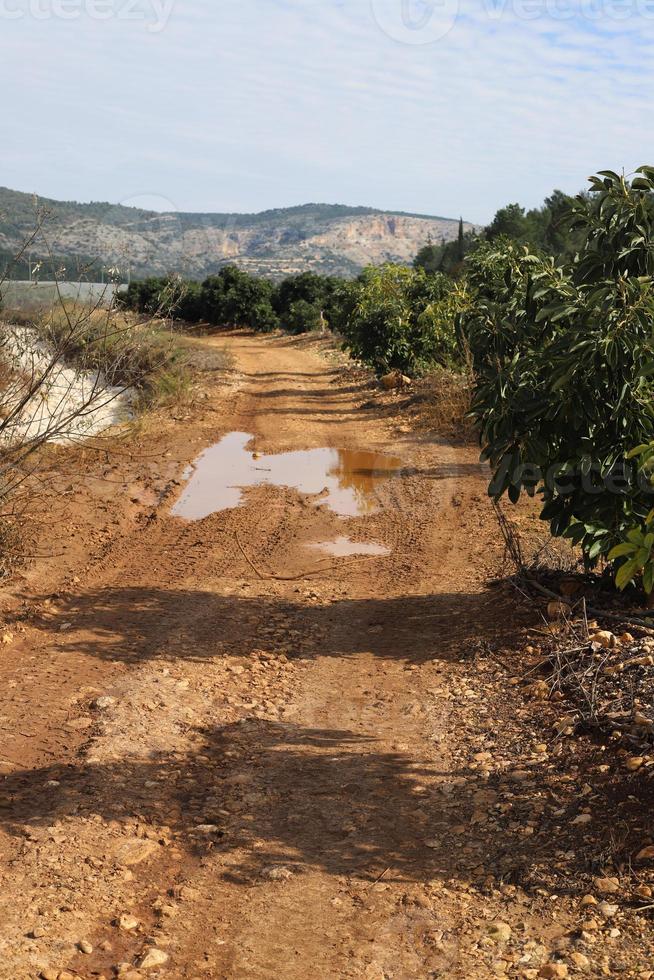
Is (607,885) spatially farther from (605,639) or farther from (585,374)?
(585,374)

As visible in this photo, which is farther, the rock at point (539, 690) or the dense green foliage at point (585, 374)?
the dense green foliage at point (585, 374)

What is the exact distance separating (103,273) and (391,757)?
4622 mm

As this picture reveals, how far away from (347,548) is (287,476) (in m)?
3.51

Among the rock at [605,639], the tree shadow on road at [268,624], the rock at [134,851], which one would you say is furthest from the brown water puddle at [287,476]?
the rock at [134,851]

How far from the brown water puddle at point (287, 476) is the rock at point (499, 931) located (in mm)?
6785

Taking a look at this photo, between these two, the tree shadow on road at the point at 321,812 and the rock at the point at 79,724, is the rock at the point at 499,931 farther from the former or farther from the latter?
the rock at the point at 79,724

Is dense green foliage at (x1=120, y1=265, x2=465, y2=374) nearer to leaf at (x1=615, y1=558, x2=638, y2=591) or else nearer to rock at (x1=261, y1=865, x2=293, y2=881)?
rock at (x1=261, y1=865, x2=293, y2=881)

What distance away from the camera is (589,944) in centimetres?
303

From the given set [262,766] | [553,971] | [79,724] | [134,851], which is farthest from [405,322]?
[553,971]

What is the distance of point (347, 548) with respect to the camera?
28.1 ft

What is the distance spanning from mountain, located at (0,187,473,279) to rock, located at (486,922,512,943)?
192 inches

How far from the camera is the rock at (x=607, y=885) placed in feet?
10.8

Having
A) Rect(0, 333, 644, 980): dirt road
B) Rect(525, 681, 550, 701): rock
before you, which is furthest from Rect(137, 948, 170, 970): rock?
Rect(525, 681, 550, 701): rock

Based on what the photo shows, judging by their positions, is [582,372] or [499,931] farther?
[582,372]
